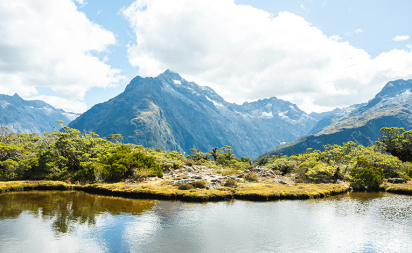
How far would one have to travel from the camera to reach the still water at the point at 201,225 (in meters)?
29.0

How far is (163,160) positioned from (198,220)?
5786cm

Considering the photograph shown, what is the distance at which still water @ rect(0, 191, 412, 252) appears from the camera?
95.0 feet

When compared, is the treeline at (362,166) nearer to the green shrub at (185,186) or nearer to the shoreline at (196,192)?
the shoreline at (196,192)

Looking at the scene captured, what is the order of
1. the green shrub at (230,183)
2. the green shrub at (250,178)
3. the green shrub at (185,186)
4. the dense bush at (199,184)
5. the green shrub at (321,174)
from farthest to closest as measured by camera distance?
the green shrub at (321,174) < the green shrub at (250,178) < the green shrub at (230,183) < the dense bush at (199,184) < the green shrub at (185,186)

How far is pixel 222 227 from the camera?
35.5 m

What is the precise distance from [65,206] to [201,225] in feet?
85.9

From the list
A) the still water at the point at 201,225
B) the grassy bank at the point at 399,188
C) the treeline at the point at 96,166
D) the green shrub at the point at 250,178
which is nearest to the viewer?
the still water at the point at 201,225

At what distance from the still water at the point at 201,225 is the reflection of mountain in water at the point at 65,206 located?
0.48 ft

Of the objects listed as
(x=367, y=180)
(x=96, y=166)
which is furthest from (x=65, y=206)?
(x=367, y=180)

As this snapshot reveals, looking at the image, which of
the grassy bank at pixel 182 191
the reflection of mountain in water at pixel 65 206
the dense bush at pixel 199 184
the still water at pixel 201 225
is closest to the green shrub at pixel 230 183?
the grassy bank at pixel 182 191

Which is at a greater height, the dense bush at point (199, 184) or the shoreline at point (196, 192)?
the dense bush at point (199, 184)

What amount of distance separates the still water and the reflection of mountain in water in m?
0.15

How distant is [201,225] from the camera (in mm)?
36062

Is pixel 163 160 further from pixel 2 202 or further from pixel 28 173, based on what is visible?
pixel 2 202
